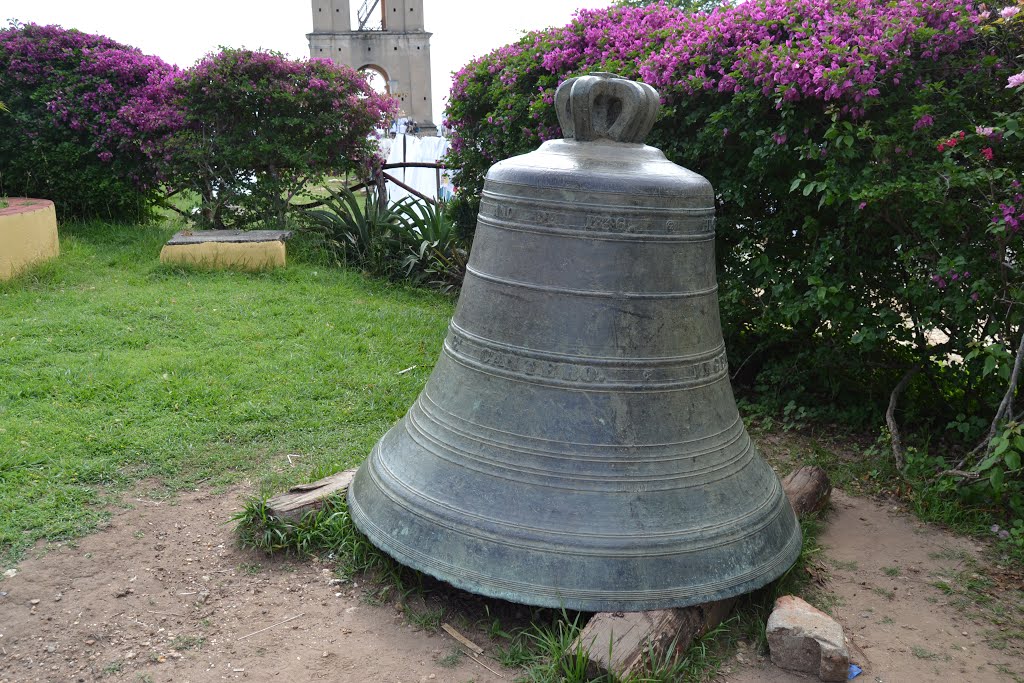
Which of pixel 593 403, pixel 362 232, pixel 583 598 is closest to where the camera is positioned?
pixel 583 598

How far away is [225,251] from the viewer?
7637mm

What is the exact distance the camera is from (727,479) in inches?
105

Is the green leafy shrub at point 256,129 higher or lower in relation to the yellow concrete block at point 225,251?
higher

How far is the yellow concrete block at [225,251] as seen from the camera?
756 centimetres

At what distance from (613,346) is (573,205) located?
431mm

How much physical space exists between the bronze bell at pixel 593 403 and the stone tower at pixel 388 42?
1173 inches

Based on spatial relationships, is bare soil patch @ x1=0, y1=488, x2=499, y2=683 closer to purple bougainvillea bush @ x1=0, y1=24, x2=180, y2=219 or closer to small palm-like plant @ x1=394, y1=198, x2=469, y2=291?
small palm-like plant @ x1=394, y1=198, x2=469, y2=291

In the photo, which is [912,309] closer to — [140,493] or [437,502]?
[437,502]

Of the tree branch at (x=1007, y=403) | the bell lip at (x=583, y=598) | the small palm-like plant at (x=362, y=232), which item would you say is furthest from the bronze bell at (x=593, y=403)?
the small palm-like plant at (x=362, y=232)

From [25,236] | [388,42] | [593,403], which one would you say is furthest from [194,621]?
[388,42]

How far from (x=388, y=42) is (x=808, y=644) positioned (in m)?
31.7

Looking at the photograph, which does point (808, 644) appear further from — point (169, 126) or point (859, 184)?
point (169, 126)

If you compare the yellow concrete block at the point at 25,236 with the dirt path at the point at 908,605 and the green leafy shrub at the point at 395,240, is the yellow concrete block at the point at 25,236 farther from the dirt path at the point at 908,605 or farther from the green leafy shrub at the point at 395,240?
the dirt path at the point at 908,605

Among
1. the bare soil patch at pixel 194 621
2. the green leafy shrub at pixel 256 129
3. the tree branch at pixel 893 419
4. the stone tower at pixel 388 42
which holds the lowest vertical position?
the bare soil patch at pixel 194 621
